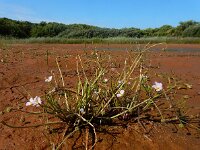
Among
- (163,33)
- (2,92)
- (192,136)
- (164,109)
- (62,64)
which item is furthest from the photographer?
(163,33)

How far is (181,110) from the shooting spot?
3.28 m

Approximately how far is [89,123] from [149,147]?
422 millimetres

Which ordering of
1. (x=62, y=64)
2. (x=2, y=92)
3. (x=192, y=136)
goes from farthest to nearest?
(x=62, y=64) < (x=2, y=92) < (x=192, y=136)

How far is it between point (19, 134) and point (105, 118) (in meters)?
0.60

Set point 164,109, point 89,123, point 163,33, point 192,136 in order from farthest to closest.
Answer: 1. point 163,33
2. point 164,109
3. point 192,136
4. point 89,123

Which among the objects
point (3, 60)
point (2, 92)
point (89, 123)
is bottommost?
point (3, 60)

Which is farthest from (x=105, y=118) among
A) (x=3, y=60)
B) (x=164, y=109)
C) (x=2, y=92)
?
(x=3, y=60)

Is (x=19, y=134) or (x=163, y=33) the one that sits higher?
(x=19, y=134)

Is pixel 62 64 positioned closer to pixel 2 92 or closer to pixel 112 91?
pixel 2 92

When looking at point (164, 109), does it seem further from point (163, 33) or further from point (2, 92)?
point (163, 33)

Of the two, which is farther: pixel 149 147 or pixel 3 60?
pixel 3 60

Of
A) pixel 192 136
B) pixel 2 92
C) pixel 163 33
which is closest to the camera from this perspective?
pixel 192 136

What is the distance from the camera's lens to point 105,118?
9.55 feet

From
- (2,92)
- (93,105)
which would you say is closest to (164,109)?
(93,105)
